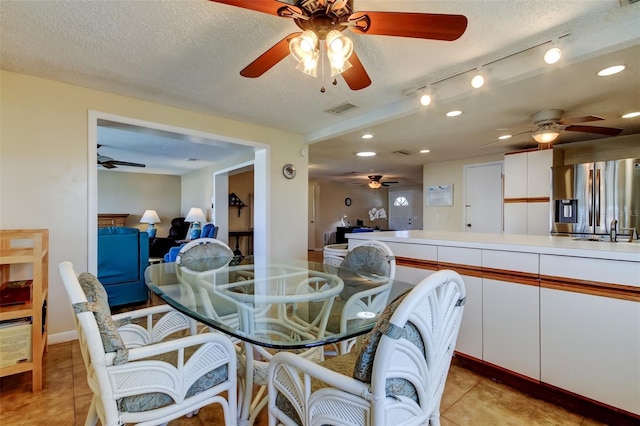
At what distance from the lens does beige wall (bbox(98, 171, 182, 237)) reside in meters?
7.38

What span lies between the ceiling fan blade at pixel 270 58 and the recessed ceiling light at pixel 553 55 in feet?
5.11

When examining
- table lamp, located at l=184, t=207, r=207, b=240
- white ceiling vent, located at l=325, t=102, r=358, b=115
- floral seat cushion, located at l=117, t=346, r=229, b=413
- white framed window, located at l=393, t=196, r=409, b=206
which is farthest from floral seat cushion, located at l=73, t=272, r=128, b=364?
white framed window, located at l=393, t=196, r=409, b=206

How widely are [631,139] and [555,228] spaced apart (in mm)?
1596

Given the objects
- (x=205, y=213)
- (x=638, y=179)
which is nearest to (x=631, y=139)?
(x=638, y=179)

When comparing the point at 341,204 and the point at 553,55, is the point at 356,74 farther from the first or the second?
the point at 341,204

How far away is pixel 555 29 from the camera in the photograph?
6.05 ft

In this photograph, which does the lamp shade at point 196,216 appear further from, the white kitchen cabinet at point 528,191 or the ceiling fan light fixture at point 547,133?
the ceiling fan light fixture at point 547,133

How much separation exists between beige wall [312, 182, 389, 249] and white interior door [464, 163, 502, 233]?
15.8 feet

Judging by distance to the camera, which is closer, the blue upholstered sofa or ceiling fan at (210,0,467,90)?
ceiling fan at (210,0,467,90)

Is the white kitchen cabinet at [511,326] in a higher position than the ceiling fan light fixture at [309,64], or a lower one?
lower

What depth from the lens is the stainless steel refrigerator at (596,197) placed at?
343 cm

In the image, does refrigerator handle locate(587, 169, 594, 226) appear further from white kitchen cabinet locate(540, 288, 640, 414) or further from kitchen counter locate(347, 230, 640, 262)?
white kitchen cabinet locate(540, 288, 640, 414)

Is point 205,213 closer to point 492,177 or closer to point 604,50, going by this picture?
point 492,177

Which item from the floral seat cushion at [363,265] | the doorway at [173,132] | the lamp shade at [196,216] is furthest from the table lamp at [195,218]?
the floral seat cushion at [363,265]
